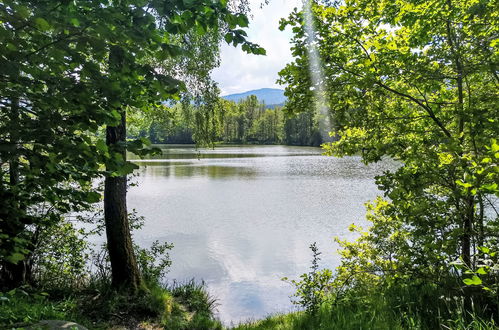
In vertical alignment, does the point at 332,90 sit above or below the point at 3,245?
above

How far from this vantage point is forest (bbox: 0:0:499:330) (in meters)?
1.76

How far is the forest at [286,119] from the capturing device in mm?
1761

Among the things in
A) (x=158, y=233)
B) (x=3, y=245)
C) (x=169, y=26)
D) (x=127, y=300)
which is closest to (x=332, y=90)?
(x=169, y=26)

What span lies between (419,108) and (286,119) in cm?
216

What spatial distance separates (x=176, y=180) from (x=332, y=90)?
23784mm

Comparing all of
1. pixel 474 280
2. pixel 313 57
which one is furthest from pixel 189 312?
pixel 474 280

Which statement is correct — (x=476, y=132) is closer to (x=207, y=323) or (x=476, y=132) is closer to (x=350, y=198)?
(x=207, y=323)

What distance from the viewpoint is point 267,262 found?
10555mm

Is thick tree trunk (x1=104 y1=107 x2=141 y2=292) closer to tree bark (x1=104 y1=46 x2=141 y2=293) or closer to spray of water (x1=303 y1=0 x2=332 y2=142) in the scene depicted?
tree bark (x1=104 y1=46 x2=141 y2=293)

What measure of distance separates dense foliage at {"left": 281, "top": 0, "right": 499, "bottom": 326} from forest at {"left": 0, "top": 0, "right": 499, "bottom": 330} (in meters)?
0.03

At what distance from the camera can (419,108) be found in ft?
17.1

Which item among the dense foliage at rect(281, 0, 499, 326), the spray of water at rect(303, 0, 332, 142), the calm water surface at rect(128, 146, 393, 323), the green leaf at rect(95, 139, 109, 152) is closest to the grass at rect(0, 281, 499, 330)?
the dense foliage at rect(281, 0, 499, 326)

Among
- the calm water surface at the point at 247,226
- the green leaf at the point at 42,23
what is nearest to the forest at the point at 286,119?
the green leaf at the point at 42,23

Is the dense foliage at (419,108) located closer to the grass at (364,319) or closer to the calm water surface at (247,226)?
the grass at (364,319)
